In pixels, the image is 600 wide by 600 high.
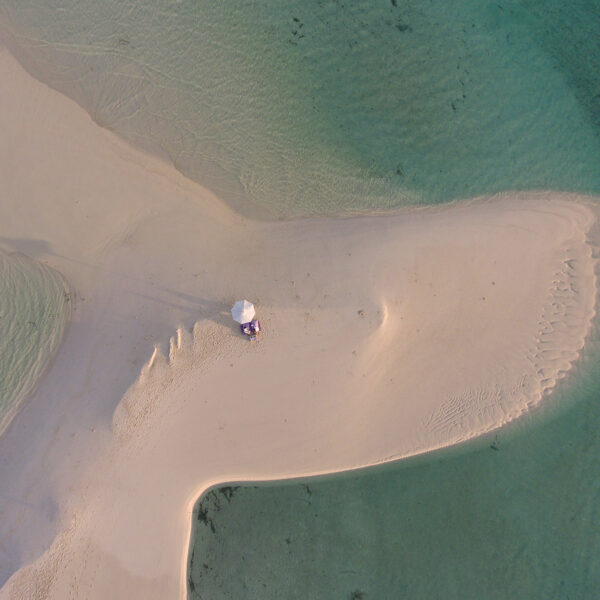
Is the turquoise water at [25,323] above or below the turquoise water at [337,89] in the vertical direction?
below

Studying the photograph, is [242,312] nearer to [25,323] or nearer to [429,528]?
[25,323]

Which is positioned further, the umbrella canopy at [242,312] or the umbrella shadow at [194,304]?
the umbrella shadow at [194,304]

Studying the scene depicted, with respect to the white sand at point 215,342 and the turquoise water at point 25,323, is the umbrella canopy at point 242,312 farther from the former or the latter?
the turquoise water at point 25,323

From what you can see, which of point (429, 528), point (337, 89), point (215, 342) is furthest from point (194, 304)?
point (429, 528)

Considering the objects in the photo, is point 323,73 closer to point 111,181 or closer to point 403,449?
point 111,181

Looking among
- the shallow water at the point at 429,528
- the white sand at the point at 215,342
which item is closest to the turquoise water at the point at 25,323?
the white sand at the point at 215,342

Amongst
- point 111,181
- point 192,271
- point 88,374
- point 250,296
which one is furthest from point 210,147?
point 88,374
